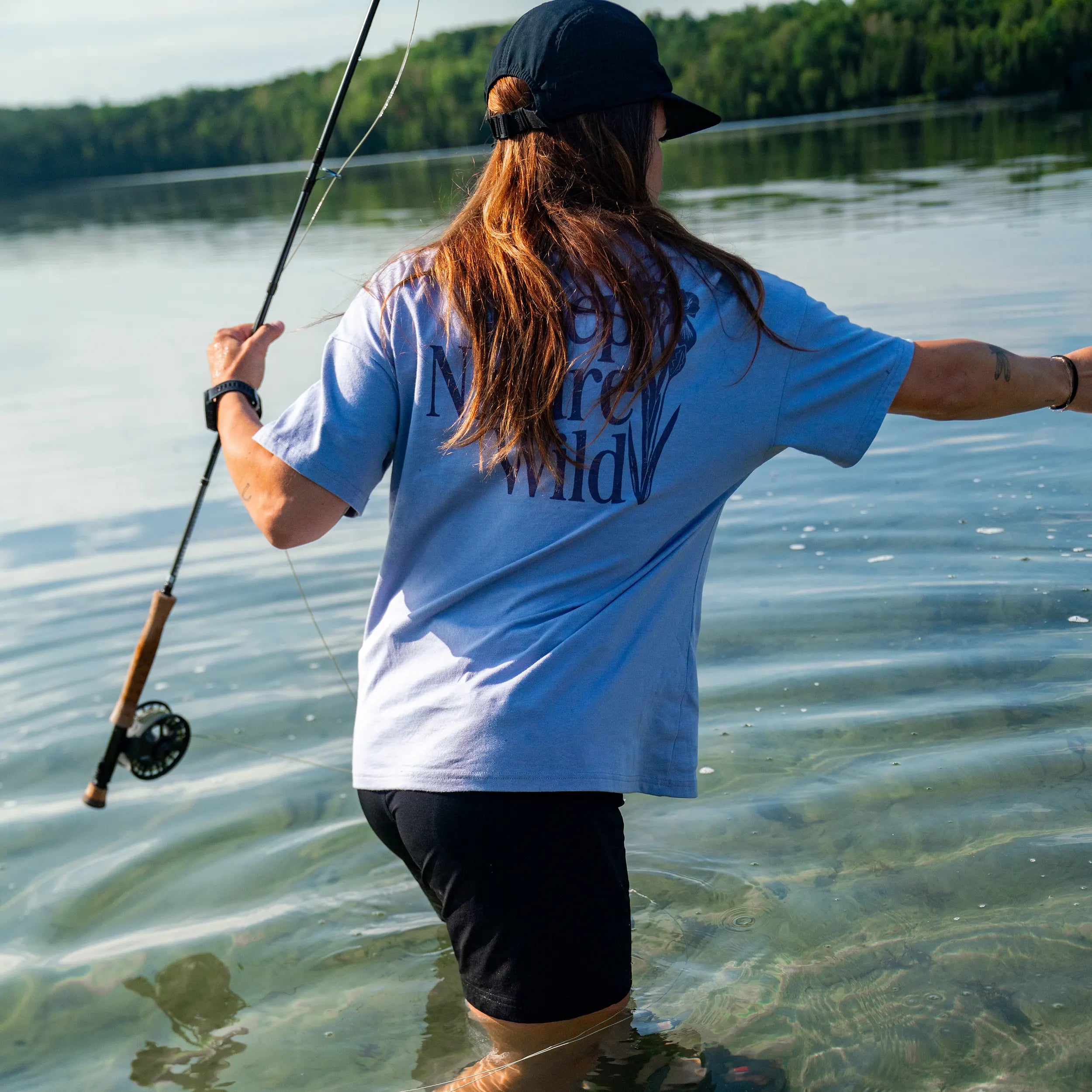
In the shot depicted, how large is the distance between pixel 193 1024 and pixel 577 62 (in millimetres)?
2499

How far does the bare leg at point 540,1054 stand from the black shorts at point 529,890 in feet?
0.07

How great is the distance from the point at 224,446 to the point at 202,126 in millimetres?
100607

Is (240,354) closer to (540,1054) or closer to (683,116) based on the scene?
(683,116)

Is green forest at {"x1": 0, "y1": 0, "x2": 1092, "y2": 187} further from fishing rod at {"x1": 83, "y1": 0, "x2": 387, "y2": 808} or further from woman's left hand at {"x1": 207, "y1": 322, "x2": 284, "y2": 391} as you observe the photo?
fishing rod at {"x1": 83, "y1": 0, "x2": 387, "y2": 808}

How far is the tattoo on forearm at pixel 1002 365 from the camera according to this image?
2025 millimetres

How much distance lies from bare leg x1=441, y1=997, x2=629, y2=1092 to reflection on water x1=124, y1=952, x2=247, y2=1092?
3.48 ft

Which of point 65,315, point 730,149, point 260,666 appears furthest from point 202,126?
point 260,666

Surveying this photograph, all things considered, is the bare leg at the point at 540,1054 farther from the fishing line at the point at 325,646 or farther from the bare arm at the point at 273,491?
the fishing line at the point at 325,646

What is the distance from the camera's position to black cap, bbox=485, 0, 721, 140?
1.94m

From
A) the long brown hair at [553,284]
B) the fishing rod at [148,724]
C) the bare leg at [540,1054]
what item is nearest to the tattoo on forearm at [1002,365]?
the long brown hair at [553,284]

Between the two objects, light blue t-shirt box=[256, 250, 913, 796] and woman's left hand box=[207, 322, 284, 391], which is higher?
woman's left hand box=[207, 322, 284, 391]

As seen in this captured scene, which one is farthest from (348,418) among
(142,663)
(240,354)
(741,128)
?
(741,128)

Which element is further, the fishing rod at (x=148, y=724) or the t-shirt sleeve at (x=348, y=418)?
the fishing rod at (x=148, y=724)

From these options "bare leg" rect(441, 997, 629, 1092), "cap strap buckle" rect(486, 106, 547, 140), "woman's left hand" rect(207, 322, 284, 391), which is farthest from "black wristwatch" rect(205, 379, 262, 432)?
"bare leg" rect(441, 997, 629, 1092)
